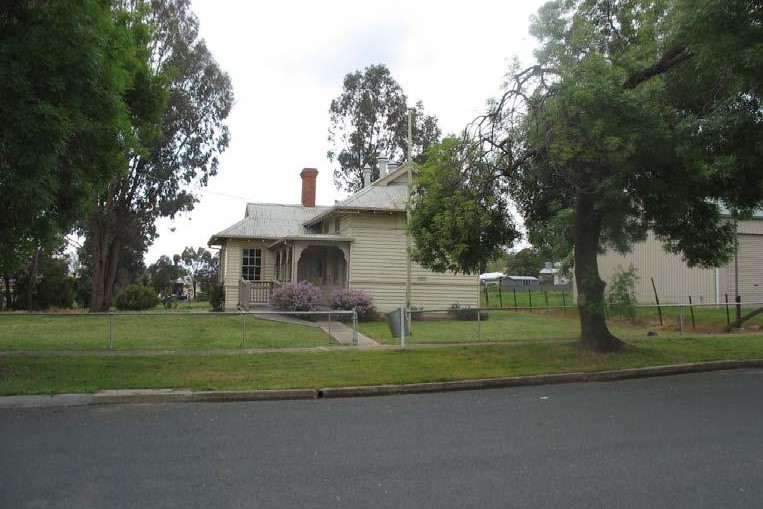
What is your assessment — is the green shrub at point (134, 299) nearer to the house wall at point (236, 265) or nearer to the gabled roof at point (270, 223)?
the gabled roof at point (270, 223)

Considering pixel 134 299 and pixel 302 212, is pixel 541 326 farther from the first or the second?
pixel 134 299

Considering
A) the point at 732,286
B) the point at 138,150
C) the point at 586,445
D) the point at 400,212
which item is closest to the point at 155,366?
the point at 138,150

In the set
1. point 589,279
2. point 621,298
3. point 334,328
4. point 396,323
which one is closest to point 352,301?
point 334,328

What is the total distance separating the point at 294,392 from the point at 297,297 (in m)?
13.5

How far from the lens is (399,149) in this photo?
47.0 m

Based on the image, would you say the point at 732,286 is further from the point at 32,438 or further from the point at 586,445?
the point at 32,438

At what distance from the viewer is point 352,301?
24.3m

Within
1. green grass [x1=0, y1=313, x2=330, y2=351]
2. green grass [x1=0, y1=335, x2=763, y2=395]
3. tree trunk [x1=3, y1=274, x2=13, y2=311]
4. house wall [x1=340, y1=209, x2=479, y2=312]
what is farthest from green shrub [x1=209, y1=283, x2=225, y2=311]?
green grass [x1=0, y1=335, x2=763, y2=395]

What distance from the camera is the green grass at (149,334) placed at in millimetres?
15391

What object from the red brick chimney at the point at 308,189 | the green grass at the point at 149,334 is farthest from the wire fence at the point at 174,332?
the red brick chimney at the point at 308,189

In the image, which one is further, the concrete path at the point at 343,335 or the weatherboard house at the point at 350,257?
the weatherboard house at the point at 350,257

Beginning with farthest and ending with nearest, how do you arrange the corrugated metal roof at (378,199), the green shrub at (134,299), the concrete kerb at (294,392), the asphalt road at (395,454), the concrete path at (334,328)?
the green shrub at (134,299), the corrugated metal roof at (378,199), the concrete path at (334,328), the concrete kerb at (294,392), the asphalt road at (395,454)

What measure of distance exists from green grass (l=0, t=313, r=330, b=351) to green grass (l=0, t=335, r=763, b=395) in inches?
77.5

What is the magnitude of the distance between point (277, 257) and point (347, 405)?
73.4 feet
